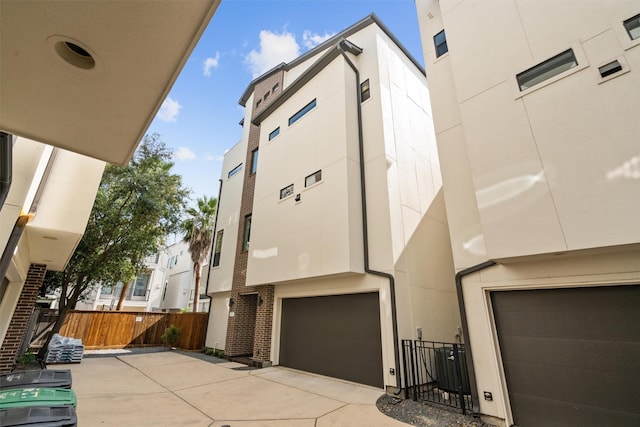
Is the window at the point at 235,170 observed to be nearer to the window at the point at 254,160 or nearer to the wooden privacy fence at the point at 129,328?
the window at the point at 254,160

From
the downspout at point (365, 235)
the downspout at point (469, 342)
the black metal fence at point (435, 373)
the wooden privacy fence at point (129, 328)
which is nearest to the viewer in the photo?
the downspout at point (469, 342)

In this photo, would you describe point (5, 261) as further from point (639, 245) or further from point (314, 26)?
point (314, 26)

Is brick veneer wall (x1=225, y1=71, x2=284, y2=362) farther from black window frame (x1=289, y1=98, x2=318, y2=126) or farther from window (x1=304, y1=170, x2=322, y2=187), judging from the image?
window (x1=304, y1=170, x2=322, y2=187)

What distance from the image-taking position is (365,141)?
30.1 feet

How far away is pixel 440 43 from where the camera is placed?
25.5 ft

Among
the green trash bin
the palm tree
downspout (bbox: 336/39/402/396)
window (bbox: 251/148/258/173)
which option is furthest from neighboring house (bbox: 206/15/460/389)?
the palm tree

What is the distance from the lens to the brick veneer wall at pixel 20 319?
795cm

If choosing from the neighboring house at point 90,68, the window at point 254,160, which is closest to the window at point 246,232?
the window at point 254,160

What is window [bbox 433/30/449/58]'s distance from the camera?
25.1 feet

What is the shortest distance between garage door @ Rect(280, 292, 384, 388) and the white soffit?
6.86 metres

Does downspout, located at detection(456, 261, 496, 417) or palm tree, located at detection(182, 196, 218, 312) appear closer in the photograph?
downspout, located at detection(456, 261, 496, 417)

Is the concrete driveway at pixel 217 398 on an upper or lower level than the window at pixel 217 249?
lower

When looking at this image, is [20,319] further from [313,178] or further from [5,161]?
[313,178]

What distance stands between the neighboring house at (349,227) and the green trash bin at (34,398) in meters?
5.64
